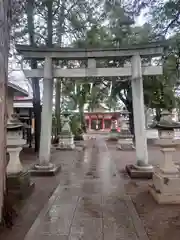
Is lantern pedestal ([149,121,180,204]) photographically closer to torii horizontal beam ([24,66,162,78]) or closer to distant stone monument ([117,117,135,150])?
torii horizontal beam ([24,66,162,78])

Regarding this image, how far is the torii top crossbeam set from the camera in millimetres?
8492

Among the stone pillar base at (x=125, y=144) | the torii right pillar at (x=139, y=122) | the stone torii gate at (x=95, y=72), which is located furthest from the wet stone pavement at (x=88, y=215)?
the stone pillar base at (x=125, y=144)

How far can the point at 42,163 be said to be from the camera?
8.78 metres

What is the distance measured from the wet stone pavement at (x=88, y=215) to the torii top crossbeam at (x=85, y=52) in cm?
391

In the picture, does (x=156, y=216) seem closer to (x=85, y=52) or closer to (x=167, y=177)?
(x=167, y=177)

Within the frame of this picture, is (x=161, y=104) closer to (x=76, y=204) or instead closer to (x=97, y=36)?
(x=97, y=36)

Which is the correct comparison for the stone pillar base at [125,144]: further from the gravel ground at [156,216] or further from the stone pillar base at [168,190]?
the stone pillar base at [168,190]

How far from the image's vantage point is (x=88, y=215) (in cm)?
482

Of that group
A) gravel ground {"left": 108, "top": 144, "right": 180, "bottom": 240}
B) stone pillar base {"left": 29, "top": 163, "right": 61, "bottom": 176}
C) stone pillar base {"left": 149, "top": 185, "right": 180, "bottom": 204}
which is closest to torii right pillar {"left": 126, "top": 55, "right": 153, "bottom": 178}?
gravel ground {"left": 108, "top": 144, "right": 180, "bottom": 240}

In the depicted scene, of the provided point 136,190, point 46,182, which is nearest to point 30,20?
point 46,182

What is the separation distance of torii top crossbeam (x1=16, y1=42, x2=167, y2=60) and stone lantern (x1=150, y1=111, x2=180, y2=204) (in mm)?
2867

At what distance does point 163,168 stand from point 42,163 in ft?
13.9

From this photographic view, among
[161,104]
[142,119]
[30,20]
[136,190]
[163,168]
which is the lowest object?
[136,190]

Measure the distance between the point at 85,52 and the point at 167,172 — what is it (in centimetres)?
470
